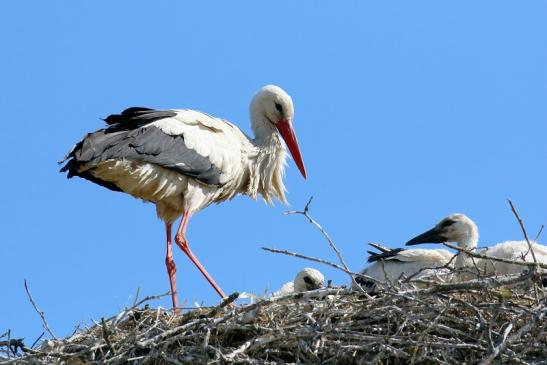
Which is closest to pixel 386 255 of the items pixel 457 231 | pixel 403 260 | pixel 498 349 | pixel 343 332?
pixel 403 260

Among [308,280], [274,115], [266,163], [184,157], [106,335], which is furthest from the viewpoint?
[274,115]

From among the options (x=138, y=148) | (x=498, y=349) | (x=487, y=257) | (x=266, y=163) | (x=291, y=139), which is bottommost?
(x=498, y=349)

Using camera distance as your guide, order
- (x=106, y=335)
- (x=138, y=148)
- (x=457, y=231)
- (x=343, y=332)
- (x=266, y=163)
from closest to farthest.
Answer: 1. (x=343, y=332)
2. (x=106, y=335)
3. (x=138, y=148)
4. (x=457, y=231)
5. (x=266, y=163)

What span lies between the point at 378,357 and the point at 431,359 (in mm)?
231

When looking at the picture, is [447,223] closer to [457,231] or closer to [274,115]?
[457,231]

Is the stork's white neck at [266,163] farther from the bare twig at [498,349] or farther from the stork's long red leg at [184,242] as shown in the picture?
the bare twig at [498,349]

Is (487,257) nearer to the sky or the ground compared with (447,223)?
nearer to the ground

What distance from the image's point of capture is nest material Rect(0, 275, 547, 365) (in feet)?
19.7

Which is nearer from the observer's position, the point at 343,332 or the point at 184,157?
the point at 343,332

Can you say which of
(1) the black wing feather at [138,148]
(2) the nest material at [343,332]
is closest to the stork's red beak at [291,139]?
(1) the black wing feather at [138,148]

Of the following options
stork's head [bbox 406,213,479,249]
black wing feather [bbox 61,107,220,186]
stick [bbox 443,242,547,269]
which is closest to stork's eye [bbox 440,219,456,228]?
stork's head [bbox 406,213,479,249]

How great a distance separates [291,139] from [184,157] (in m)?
1.05

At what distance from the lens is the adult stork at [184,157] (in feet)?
27.4

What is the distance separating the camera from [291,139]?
30.9ft
